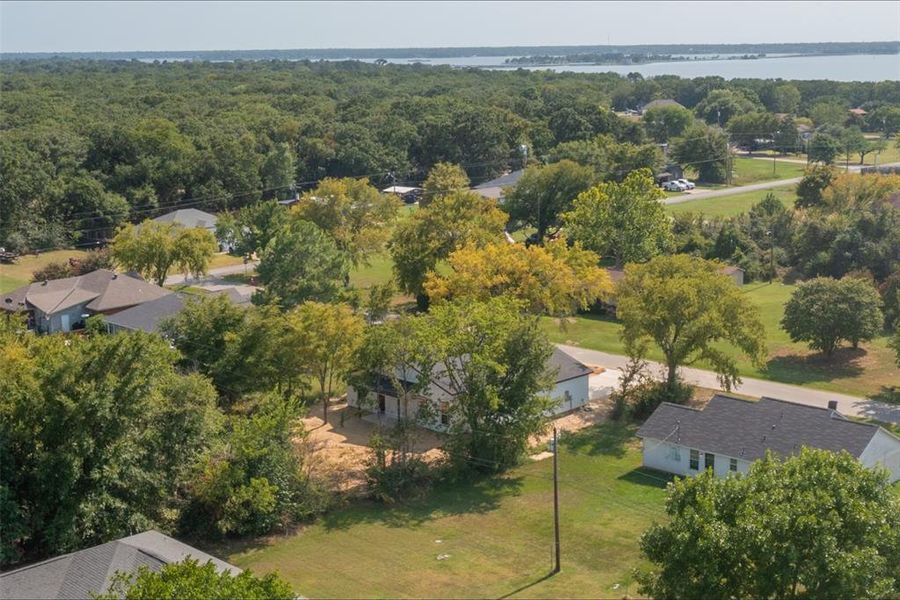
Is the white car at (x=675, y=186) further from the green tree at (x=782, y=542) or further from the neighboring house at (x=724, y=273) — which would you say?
the green tree at (x=782, y=542)

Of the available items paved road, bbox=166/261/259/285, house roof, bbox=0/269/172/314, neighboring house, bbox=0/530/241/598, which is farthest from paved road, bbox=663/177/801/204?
neighboring house, bbox=0/530/241/598

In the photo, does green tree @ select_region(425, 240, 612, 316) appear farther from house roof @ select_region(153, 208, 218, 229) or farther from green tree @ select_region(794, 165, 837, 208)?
green tree @ select_region(794, 165, 837, 208)

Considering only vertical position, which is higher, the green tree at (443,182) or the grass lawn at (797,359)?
the green tree at (443,182)

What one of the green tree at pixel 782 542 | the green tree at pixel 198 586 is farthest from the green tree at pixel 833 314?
the green tree at pixel 198 586

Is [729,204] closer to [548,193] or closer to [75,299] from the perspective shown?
[548,193]

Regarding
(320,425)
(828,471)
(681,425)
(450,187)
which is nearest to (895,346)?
(681,425)

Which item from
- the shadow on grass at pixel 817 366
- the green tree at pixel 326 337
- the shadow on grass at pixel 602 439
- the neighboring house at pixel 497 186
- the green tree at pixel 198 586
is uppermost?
the green tree at pixel 198 586

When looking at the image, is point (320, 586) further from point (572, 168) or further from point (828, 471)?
point (572, 168)
